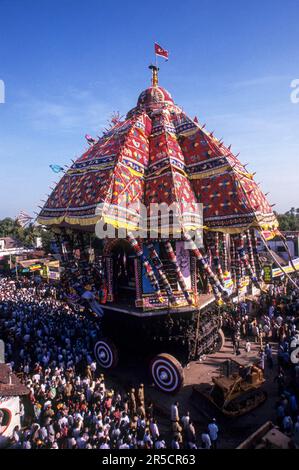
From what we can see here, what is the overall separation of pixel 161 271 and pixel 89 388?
6348 millimetres

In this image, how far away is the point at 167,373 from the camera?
14.3 m

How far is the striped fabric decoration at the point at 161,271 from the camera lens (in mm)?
14242

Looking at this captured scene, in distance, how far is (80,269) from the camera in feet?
59.5

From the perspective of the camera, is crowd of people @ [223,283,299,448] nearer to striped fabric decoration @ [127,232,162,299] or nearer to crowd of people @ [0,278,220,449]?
crowd of people @ [0,278,220,449]

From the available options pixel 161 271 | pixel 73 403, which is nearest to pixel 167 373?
pixel 73 403

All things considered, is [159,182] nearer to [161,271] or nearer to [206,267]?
[161,271]

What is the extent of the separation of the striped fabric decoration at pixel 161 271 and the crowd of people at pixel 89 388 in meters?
4.46

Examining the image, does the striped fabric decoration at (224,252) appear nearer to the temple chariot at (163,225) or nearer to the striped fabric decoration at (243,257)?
the temple chariot at (163,225)

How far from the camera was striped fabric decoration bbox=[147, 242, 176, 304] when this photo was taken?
14.2 meters

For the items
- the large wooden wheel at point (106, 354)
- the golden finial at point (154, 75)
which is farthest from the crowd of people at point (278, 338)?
the golden finial at point (154, 75)

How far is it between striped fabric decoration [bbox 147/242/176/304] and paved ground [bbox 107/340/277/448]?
4.28 meters

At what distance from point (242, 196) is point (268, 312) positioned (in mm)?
14977
